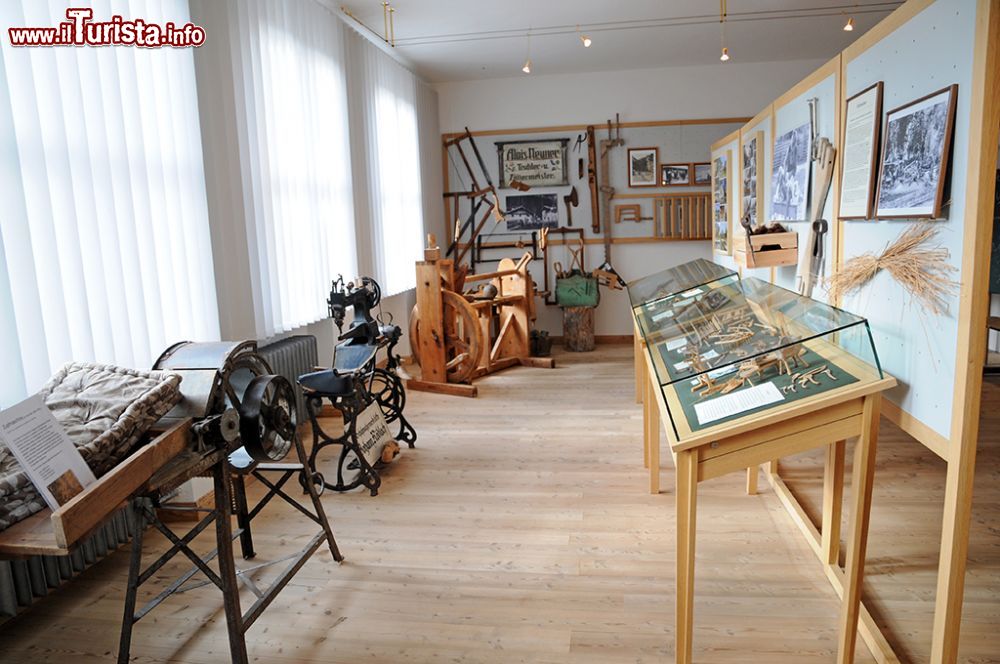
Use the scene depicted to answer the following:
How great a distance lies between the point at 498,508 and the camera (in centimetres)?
343

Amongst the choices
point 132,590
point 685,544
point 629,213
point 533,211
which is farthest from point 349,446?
point 629,213

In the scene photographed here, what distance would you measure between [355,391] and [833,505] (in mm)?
2290

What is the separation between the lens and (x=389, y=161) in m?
6.53

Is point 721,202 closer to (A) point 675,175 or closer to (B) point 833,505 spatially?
(A) point 675,175

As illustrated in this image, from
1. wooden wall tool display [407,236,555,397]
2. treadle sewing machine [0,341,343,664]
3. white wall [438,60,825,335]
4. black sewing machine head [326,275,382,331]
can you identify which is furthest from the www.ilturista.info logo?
white wall [438,60,825,335]

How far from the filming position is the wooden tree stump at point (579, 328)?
24.9ft

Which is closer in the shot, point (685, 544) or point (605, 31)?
point (685, 544)

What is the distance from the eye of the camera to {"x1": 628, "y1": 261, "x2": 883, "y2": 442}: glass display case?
197 centimetres

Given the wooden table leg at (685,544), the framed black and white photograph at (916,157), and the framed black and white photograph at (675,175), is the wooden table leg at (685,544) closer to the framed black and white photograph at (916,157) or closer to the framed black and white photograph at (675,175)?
the framed black and white photograph at (916,157)

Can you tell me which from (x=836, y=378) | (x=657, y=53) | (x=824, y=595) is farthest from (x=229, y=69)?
(x=657, y=53)

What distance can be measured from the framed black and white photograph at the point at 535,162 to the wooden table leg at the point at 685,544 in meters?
6.35

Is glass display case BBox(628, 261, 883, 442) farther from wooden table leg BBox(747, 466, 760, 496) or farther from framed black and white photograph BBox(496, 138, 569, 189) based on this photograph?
framed black and white photograph BBox(496, 138, 569, 189)

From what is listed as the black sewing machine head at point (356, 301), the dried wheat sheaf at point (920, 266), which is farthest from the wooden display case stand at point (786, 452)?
the black sewing machine head at point (356, 301)

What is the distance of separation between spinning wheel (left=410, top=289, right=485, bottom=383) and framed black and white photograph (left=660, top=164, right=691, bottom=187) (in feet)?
10.6
